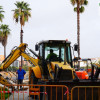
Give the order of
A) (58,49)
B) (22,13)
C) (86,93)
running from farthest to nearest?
(22,13)
(58,49)
(86,93)

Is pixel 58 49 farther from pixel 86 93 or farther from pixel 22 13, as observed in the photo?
pixel 22 13

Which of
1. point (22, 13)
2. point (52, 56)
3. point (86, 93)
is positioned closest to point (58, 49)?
point (52, 56)

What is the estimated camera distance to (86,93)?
981cm

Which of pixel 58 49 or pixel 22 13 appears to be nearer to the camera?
pixel 58 49

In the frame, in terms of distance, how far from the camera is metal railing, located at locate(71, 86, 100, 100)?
9.73 meters

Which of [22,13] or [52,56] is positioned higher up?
[22,13]

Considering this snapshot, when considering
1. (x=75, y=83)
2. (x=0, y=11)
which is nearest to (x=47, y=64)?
(x=75, y=83)


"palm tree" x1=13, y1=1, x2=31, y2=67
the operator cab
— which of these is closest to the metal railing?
the operator cab

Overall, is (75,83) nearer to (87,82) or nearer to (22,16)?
(87,82)

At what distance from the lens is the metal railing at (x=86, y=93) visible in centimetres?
973

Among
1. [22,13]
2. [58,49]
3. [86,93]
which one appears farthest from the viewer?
[22,13]

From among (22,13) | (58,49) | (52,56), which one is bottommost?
(52,56)

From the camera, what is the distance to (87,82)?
10.0m

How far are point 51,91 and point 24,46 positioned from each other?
5.98 m
